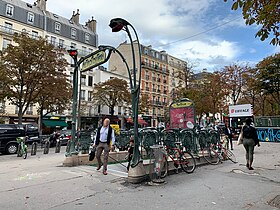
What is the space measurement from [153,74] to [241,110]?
32013mm

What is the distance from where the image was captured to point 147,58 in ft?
174

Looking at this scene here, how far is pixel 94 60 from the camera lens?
8078mm

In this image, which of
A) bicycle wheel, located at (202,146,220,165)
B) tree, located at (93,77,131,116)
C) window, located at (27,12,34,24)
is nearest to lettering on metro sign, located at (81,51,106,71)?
bicycle wheel, located at (202,146,220,165)

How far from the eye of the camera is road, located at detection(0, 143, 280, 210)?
14.5 ft

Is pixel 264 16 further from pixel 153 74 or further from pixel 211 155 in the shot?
pixel 153 74

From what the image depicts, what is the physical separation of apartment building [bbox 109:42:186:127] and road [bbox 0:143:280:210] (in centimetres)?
4083

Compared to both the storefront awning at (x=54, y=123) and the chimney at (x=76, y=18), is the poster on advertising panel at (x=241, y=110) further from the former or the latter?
the chimney at (x=76, y=18)

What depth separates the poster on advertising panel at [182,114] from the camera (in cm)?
1090

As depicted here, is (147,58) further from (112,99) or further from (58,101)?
(58,101)

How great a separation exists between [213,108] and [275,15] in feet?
99.6

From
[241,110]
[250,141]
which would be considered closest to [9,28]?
[241,110]

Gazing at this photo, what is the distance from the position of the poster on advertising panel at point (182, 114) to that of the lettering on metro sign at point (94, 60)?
16.8 ft

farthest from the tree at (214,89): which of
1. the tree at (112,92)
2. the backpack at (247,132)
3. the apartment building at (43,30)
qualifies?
the backpack at (247,132)

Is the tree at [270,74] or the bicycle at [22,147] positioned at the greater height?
the tree at [270,74]
